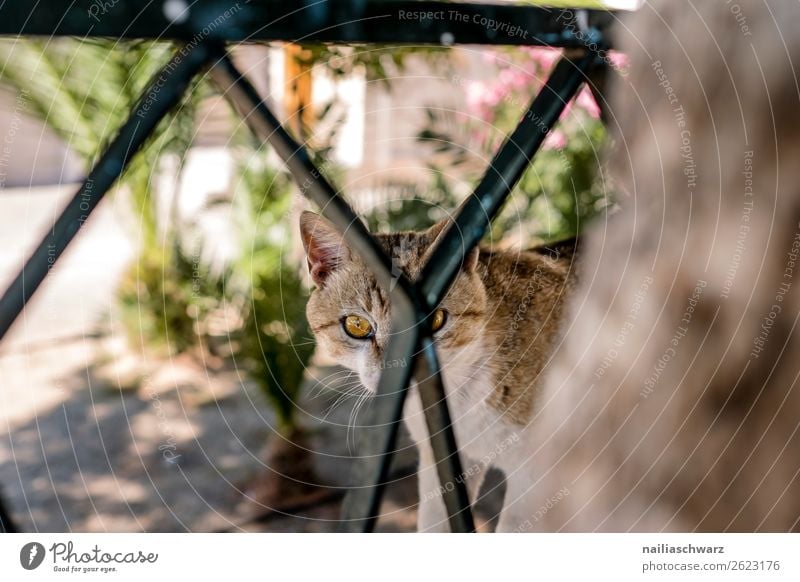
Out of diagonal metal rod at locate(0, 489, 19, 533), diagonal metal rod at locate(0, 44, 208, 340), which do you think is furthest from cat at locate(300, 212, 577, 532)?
diagonal metal rod at locate(0, 489, 19, 533)

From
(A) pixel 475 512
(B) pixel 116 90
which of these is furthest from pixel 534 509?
(B) pixel 116 90

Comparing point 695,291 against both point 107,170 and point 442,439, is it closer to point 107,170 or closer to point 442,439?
point 442,439

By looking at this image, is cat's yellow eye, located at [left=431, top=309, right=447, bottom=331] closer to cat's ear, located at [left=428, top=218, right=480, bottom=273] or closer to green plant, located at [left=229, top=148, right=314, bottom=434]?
cat's ear, located at [left=428, top=218, right=480, bottom=273]

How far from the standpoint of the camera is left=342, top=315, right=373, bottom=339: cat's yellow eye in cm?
44

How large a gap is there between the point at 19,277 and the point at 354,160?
0.25m

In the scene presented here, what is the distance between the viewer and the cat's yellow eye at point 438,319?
0.44 metres

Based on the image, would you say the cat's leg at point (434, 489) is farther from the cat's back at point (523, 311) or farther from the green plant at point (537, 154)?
the green plant at point (537, 154)

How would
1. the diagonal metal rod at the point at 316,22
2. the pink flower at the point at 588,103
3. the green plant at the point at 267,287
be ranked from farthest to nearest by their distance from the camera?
the green plant at the point at 267,287
the pink flower at the point at 588,103
the diagonal metal rod at the point at 316,22

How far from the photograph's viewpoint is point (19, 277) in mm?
378

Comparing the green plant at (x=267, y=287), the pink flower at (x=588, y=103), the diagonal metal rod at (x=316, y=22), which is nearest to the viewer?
the diagonal metal rod at (x=316, y=22)

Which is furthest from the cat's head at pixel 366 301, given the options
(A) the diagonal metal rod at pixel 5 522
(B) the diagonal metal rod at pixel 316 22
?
(A) the diagonal metal rod at pixel 5 522

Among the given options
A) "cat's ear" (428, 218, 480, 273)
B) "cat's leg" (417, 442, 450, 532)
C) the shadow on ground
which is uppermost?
"cat's ear" (428, 218, 480, 273)

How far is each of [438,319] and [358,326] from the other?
53 millimetres

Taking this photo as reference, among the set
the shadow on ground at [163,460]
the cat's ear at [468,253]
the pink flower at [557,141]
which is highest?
the pink flower at [557,141]
